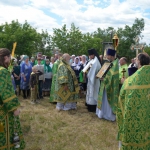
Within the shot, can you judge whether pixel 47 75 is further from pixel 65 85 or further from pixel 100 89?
pixel 100 89

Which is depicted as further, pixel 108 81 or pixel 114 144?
Answer: pixel 108 81

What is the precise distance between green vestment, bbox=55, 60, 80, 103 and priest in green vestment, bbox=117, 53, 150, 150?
3.75 meters

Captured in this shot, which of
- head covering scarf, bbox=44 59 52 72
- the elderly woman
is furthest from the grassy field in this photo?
head covering scarf, bbox=44 59 52 72

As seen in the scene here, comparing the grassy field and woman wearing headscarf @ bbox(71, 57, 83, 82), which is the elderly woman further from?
woman wearing headscarf @ bbox(71, 57, 83, 82)

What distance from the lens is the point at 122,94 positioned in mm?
3250

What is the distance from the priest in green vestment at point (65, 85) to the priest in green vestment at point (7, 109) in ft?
12.2

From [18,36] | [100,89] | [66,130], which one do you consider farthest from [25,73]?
[18,36]

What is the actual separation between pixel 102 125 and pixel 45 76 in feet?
14.0

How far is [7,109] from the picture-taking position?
2.97 m

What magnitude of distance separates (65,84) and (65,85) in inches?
1.3

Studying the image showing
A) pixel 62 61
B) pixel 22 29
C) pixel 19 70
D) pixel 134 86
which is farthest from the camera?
pixel 22 29

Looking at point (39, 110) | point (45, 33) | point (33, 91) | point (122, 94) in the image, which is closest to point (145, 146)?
point (122, 94)

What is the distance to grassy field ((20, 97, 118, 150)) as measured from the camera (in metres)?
4.58

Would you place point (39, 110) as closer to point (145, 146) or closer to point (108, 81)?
point (108, 81)
